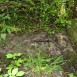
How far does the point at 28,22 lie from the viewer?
3.74 m

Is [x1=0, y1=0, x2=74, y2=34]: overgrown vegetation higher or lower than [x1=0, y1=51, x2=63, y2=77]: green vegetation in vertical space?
higher

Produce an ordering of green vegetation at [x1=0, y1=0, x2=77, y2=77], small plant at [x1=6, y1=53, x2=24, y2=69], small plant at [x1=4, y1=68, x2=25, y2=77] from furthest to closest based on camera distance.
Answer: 1. green vegetation at [x1=0, y1=0, x2=77, y2=77]
2. small plant at [x1=6, y1=53, x2=24, y2=69]
3. small plant at [x1=4, y1=68, x2=25, y2=77]

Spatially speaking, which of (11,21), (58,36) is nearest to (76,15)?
(58,36)

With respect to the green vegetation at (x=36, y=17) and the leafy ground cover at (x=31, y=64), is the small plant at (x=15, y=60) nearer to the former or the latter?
the leafy ground cover at (x=31, y=64)

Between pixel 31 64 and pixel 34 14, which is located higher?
pixel 34 14

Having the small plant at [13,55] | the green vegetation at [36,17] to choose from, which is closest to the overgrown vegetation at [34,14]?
the green vegetation at [36,17]

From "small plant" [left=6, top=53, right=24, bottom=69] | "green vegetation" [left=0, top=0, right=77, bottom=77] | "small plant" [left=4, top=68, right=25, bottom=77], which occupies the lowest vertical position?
"small plant" [left=4, top=68, right=25, bottom=77]

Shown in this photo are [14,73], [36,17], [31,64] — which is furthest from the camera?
[36,17]

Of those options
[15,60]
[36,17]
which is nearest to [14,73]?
[15,60]

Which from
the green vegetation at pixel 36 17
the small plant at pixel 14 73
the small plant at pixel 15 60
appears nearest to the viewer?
the small plant at pixel 14 73

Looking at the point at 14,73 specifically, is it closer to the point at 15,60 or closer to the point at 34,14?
the point at 15,60

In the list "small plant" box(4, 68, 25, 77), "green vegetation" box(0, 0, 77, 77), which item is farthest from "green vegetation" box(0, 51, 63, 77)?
"green vegetation" box(0, 0, 77, 77)

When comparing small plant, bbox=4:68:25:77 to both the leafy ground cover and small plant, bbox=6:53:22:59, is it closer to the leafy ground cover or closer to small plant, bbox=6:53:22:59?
the leafy ground cover

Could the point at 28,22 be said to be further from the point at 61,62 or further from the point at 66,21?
the point at 61,62
